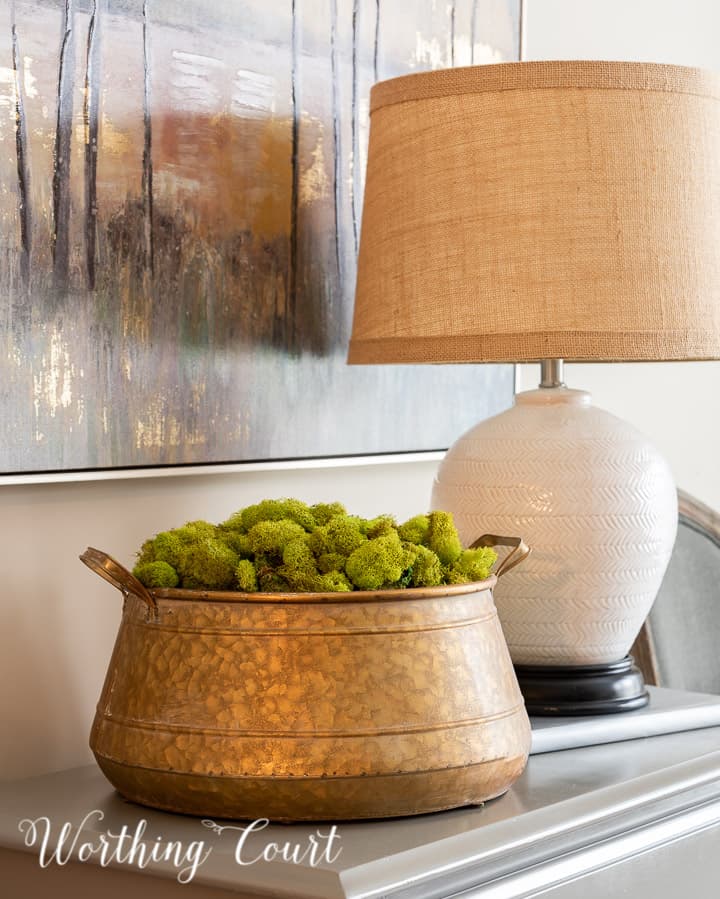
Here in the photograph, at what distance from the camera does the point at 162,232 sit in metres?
1.21

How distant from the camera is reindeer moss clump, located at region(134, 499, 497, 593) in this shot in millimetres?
929

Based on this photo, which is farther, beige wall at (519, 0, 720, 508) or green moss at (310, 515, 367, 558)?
beige wall at (519, 0, 720, 508)

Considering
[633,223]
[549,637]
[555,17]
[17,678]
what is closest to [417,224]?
[633,223]

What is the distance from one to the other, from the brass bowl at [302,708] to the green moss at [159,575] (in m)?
0.01

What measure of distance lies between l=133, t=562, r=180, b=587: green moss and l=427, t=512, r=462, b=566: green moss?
→ 0.20 meters

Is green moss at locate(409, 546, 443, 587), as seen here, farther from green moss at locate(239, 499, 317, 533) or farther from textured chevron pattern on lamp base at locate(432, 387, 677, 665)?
textured chevron pattern on lamp base at locate(432, 387, 677, 665)

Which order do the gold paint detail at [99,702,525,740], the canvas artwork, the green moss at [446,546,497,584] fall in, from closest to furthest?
the gold paint detail at [99,702,525,740]
the green moss at [446,546,497,584]
the canvas artwork

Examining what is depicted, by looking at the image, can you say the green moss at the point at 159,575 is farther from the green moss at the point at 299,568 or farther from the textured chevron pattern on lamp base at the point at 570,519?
the textured chevron pattern on lamp base at the point at 570,519

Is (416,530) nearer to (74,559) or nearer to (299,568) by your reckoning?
(299,568)

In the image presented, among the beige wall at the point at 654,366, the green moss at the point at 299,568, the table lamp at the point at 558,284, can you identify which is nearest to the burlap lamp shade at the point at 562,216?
the table lamp at the point at 558,284

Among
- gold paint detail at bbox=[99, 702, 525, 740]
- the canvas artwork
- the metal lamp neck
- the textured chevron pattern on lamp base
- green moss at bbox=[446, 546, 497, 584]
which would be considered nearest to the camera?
gold paint detail at bbox=[99, 702, 525, 740]

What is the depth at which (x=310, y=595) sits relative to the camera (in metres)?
0.90

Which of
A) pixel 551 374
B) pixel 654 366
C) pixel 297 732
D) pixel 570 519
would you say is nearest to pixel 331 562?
pixel 297 732

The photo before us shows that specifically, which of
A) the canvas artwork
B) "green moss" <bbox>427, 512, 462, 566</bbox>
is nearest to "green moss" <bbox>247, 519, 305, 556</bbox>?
"green moss" <bbox>427, 512, 462, 566</bbox>
